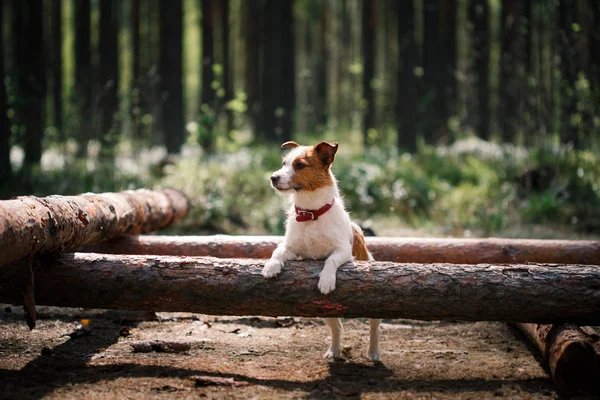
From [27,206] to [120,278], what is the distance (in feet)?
3.14

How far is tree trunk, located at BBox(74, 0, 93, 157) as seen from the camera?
12.0 m

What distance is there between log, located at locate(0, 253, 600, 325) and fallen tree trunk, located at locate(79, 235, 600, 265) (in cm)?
185

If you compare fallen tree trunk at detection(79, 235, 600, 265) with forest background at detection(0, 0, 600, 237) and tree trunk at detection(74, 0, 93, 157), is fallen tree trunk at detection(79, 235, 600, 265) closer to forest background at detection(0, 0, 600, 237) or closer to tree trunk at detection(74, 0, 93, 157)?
forest background at detection(0, 0, 600, 237)

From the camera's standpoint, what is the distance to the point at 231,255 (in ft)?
22.3

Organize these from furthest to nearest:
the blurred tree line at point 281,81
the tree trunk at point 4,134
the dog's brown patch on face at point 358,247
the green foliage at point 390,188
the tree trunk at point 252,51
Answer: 1. the tree trunk at point 252,51
2. the blurred tree line at point 281,81
3. the tree trunk at point 4,134
4. the green foliage at point 390,188
5. the dog's brown patch on face at point 358,247

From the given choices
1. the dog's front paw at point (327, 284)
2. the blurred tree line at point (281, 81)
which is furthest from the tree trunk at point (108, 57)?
the dog's front paw at point (327, 284)

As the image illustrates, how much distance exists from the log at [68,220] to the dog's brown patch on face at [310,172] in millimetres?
2068

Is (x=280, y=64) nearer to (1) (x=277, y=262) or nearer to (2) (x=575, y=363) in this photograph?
(1) (x=277, y=262)

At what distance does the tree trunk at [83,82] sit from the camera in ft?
39.4

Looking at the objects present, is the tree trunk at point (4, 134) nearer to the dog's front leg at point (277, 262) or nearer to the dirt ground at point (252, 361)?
the dirt ground at point (252, 361)

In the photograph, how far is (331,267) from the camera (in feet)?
15.2

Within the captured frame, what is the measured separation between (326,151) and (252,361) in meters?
1.97

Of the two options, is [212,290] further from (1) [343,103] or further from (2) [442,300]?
(1) [343,103]

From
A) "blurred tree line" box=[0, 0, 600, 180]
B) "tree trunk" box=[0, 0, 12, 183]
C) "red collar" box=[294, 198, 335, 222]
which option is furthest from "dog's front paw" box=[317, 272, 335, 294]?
"tree trunk" box=[0, 0, 12, 183]
